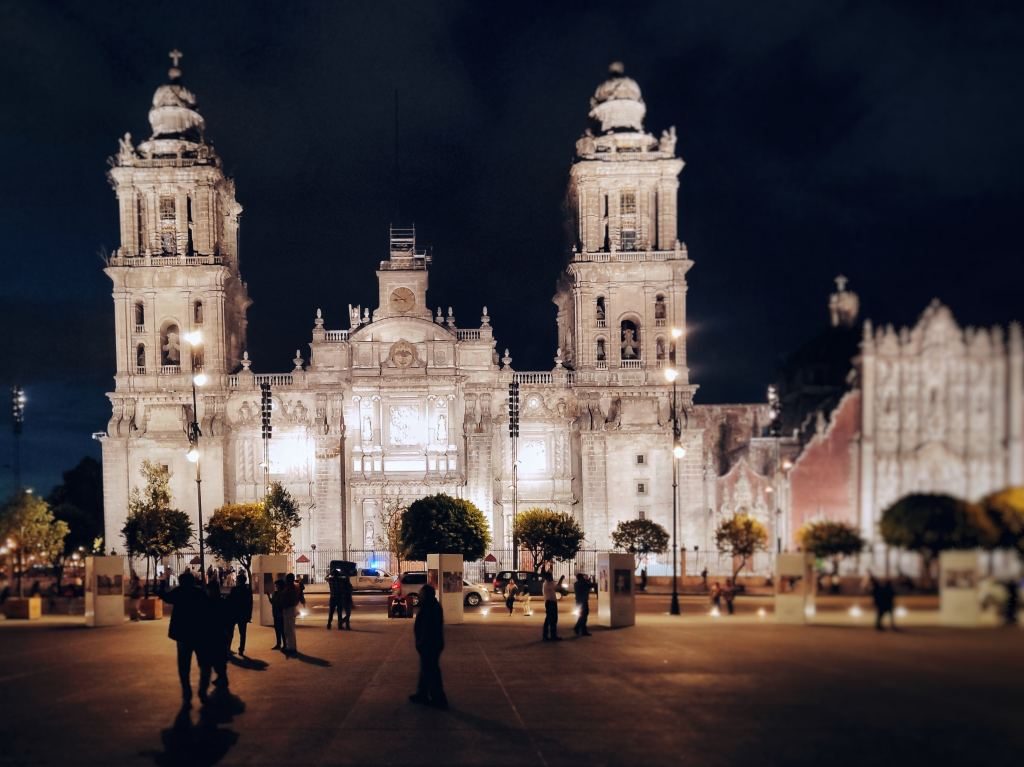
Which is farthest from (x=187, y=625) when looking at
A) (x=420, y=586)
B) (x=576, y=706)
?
(x=420, y=586)

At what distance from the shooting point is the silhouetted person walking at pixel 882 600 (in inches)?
459

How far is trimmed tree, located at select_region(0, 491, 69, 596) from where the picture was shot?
258 ft

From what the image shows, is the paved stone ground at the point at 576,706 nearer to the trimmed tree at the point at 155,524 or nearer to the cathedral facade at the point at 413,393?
the trimmed tree at the point at 155,524

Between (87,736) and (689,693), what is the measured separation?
10.7 m

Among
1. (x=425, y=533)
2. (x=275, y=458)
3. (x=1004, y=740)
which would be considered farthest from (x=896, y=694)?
(x=275, y=458)

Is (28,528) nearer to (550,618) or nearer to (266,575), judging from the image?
(266,575)

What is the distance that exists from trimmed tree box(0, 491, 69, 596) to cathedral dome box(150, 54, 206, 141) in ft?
104

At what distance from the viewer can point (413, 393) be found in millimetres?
86500

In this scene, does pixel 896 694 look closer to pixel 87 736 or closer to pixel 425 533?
pixel 87 736

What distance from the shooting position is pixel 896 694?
1263 centimetres

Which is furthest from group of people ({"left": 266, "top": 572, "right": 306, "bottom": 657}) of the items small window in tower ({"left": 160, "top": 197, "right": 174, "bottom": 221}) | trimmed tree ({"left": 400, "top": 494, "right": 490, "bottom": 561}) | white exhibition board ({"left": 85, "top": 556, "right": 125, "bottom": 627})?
small window in tower ({"left": 160, "top": 197, "right": 174, "bottom": 221})

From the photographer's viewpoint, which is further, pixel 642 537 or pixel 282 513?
pixel 282 513

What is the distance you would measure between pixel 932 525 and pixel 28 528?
3166 inches

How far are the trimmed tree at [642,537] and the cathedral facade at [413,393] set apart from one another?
6449mm
